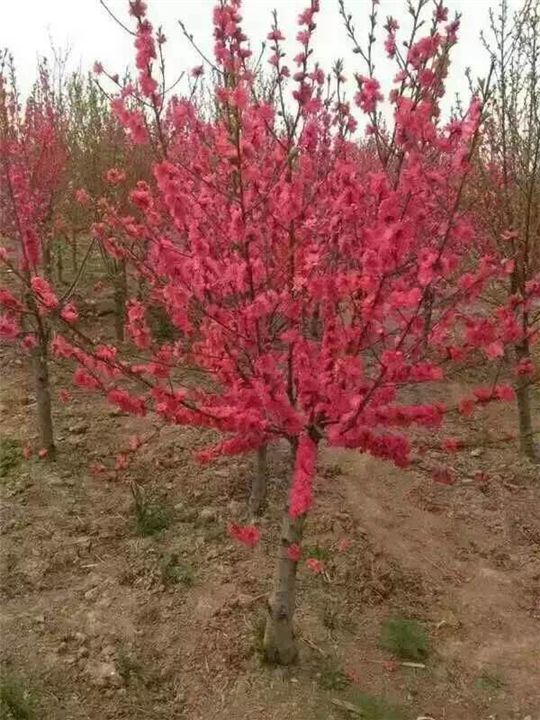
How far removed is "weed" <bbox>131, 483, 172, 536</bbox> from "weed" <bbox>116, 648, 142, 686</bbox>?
1.48 m

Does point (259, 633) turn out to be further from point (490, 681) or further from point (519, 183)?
point (519, 183)

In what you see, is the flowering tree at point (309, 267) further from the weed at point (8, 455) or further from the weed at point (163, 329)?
the weed at point (163, 329)

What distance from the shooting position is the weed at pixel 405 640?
15.0ft

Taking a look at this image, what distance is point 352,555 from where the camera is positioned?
559 centimetres

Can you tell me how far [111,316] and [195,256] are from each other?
29.1 ft

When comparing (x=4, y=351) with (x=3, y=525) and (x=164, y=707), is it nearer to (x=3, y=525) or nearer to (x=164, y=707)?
(x=3, y=525)

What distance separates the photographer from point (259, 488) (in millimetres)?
6129

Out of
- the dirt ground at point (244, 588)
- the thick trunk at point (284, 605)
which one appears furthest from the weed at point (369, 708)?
the thick trunk at point (284, 605)

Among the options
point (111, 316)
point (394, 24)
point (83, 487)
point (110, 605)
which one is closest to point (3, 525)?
point (83, 487)

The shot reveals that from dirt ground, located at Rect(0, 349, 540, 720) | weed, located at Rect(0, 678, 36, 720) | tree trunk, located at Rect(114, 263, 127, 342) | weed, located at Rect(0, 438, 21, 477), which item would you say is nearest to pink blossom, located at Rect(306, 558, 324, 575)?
dirt ground, located at Rect(0, 349, 540, 720)

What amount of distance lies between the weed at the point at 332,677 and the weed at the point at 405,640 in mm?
460

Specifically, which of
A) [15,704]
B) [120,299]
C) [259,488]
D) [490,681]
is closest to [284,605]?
[490,681]

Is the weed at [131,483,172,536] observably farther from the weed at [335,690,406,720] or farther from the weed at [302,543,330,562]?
the weed at [335,690,406,720]

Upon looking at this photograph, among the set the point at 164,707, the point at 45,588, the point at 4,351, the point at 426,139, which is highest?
the point at 426,139
